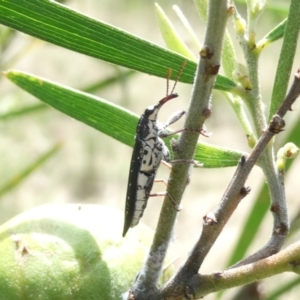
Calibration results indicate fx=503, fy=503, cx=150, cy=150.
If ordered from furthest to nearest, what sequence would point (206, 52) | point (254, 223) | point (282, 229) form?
point (254, 223) → point (282, 229) → point (206, 52)

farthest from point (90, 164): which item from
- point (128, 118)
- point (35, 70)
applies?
point (128, 118)

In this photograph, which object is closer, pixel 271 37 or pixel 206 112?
pixel 206 112

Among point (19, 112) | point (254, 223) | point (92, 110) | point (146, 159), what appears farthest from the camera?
point (19, 112)

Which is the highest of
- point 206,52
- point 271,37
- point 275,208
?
point 271,37

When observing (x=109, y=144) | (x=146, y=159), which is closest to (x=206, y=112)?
(x=146, y=159)

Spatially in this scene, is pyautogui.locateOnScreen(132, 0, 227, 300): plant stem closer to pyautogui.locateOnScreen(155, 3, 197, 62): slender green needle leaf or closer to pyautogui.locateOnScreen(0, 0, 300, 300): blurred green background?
pyautogui.locateOnScreen(155, 3, 197, 62): slender green needle leaf

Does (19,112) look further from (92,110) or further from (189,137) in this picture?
(189,137)

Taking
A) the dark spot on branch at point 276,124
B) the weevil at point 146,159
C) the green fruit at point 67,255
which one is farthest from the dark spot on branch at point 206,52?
the weevil at point 146,159

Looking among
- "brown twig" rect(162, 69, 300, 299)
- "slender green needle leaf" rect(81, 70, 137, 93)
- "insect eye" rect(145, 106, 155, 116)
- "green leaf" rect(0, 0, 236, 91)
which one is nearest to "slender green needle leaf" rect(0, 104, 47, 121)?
"slender green needle leaf" rect(81, 70, 137, 93)
